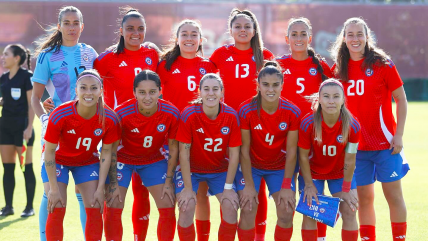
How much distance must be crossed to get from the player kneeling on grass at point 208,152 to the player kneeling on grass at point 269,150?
10cm

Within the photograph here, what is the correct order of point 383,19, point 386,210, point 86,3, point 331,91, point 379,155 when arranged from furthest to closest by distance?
point 383,19 → point 86,3 → point 386,210 → point 379,155 → point 331,91

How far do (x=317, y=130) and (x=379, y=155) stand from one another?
742 mm

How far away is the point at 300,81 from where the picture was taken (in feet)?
16.0

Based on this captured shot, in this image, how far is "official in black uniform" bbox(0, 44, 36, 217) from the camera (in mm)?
6332

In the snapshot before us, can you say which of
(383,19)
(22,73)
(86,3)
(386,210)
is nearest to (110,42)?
(86,3)

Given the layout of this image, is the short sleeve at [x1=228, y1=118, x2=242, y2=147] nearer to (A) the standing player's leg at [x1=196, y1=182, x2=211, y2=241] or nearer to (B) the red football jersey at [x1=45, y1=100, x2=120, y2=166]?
(A) the standing player's leg at [x1=196, y1=182, x2=211, y2=241]

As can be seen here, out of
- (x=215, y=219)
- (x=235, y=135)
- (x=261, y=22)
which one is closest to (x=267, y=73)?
(x=235, y=135)

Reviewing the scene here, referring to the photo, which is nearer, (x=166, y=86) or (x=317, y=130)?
(x=317, y=130)

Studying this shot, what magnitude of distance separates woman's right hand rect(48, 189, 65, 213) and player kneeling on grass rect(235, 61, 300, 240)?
1.51 metres

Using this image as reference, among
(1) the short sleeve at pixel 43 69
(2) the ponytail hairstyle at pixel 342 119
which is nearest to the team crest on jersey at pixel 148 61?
(1) the short sleeve at pixel 43 69

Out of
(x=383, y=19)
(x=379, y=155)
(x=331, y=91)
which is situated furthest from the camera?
(x=383, y=19)

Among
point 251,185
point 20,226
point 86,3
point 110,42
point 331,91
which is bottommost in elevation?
point 20,226

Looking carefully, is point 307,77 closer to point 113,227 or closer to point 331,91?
point 331,91

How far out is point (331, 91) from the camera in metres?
4.36
